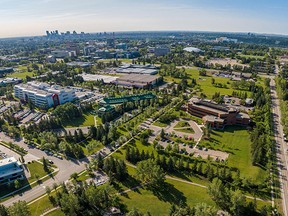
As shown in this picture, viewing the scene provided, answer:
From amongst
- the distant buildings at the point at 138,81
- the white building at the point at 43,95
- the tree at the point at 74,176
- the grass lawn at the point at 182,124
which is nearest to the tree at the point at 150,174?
the tree at the point at 74,176

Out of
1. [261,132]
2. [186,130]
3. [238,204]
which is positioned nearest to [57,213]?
[238,204]

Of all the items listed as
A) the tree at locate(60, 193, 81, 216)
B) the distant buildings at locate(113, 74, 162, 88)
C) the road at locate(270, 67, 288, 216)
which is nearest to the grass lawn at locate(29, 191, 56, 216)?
the tree at locate(60, 193, 81, 216)

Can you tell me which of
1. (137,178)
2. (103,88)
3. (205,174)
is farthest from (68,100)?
(205,174)

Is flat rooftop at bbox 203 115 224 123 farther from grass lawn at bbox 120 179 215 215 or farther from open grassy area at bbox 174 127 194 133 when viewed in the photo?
grass lawn at bbox 120 179 215 215

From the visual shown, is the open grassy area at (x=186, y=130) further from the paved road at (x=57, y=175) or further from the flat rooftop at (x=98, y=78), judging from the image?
the flat rooftop at (x=98, y=78)

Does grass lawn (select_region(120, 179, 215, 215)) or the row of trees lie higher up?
the row of trees

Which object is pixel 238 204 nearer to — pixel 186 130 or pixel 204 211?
pixel 204 211
